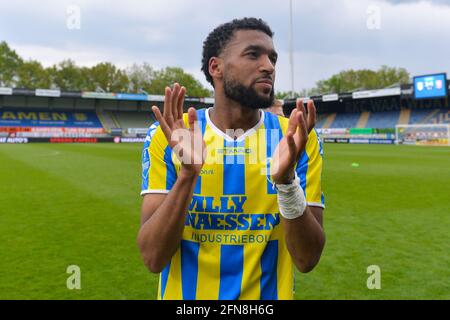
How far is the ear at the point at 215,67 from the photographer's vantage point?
201cm

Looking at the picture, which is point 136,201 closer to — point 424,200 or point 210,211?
point 424,200

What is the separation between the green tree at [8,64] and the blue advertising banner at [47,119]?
17368mm

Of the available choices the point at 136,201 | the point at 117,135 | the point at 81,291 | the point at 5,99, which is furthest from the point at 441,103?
the point at 5,99

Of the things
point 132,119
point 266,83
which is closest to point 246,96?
point 266,83

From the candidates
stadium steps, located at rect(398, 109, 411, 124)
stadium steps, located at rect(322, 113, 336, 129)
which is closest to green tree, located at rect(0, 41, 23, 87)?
stadium steps, located at rect(322, 113, 336, 129)

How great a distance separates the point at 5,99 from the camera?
1980 inches

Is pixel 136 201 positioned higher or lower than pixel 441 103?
lower

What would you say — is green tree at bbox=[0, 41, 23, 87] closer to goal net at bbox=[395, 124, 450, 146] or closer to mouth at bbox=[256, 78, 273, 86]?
goal net at bbox=[395, 124, 450, 146]

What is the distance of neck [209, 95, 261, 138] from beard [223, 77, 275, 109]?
7 centimetres

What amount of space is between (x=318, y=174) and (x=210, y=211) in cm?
55

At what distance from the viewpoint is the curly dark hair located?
200 cm

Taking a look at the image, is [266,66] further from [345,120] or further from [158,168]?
[345,120]
